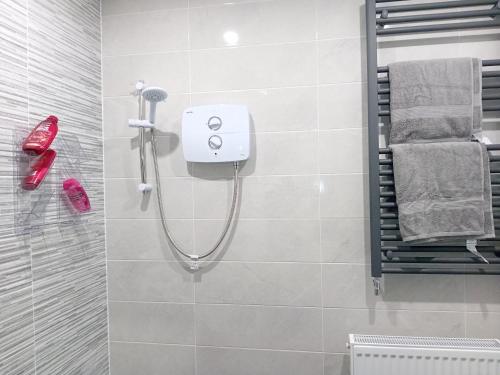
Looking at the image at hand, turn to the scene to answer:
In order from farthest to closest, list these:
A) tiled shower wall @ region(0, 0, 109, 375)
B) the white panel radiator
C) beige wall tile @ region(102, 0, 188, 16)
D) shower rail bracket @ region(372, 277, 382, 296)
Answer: beige wall tile @ region(102, 0, 188, 16) → shower rail bracket @ region(372, 277, 382, 296) → the white panel radiator → tiled shower wall @ region(0, 0, 109, 375)

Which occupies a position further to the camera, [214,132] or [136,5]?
[136,5]

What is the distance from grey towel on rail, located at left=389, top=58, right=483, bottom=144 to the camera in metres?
1.19

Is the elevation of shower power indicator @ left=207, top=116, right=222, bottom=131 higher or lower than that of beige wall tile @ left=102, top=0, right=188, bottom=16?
lower

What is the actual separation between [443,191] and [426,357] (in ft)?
2.05

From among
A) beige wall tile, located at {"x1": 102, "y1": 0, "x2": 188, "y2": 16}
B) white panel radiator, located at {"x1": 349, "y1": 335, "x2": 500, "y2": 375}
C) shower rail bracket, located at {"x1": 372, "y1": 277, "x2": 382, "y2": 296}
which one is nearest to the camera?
white panel radiator, located at {"x1": 349, "y1": 335, "x2": 500, "y2": 375}

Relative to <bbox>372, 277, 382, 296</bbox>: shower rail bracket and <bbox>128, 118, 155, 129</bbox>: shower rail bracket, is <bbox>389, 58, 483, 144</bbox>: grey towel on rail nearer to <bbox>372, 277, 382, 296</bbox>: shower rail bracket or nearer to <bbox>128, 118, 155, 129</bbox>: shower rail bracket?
<bbox>372, 277, 382, 296</bbox>: shower rail bracket

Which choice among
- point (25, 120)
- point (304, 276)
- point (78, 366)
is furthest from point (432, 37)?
point (78, 366)

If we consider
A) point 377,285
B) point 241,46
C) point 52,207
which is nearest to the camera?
point 52,207

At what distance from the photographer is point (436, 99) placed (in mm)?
1204

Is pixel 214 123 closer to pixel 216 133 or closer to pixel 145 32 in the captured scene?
pixel 216 133

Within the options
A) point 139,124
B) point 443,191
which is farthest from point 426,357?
point 139,124

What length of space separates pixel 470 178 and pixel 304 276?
2.44 ft

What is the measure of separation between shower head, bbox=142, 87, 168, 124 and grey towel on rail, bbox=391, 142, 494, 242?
37.0 inches

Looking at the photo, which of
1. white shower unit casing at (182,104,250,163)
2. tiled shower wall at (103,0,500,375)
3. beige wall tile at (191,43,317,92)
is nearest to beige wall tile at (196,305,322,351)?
tiled shower wall at (103,0,500,375)
